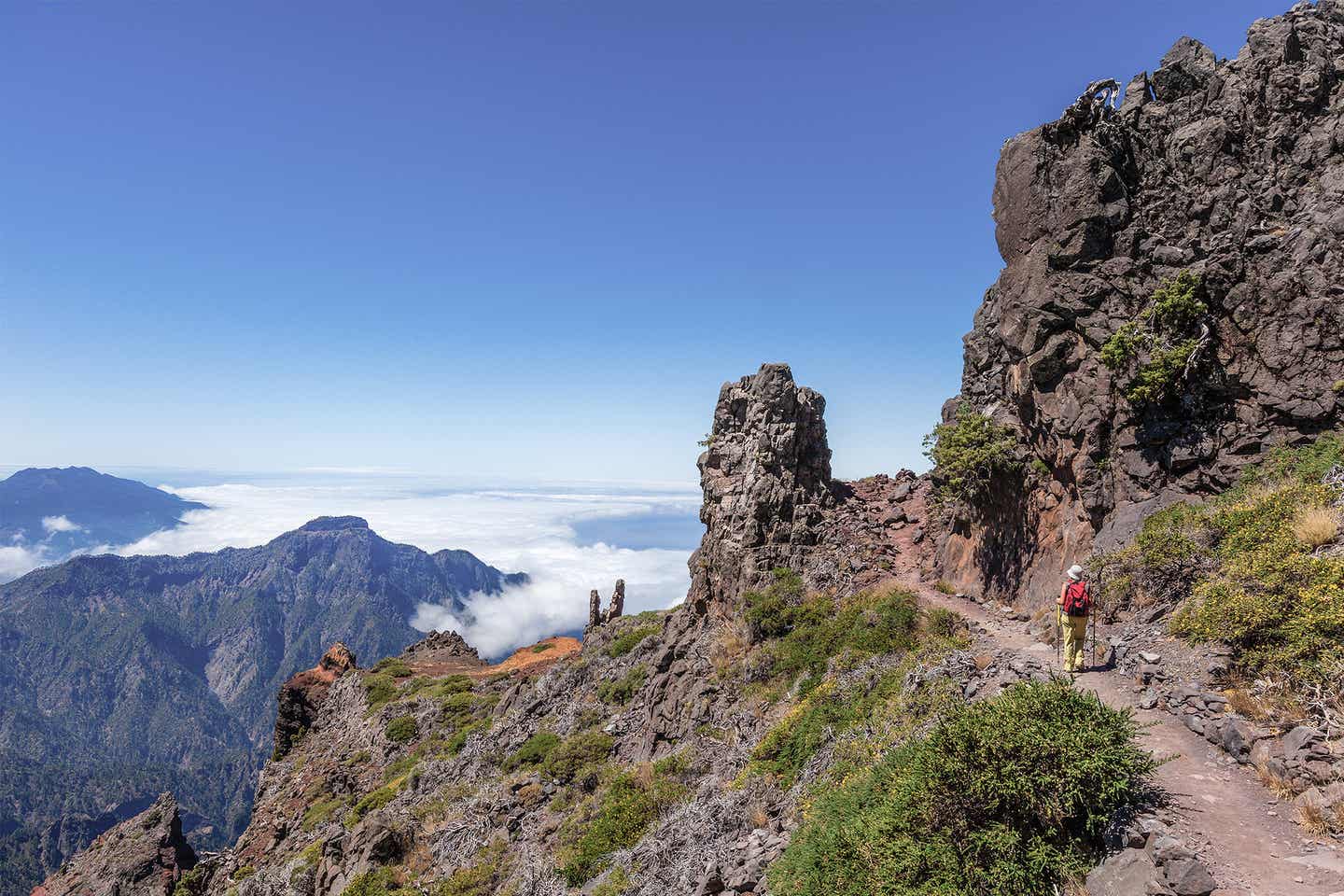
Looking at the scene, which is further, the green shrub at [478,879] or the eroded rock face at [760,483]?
the eroded rock face at [760,483]

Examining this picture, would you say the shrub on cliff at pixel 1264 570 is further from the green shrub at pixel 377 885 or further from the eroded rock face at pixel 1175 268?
the green shrub at pixel 377 885

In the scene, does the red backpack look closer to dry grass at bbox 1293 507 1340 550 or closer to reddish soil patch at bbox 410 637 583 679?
dry grass at bbox 1293 507 1340 550

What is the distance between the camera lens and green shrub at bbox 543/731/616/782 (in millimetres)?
23484

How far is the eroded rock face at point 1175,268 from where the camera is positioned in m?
16.0

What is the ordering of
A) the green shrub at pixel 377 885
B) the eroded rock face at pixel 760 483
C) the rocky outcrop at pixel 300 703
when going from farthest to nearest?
the rocky outcrop at pixel 300 703 < the eroded rock face at pixel 760 483 < the green shrub at pixel 377 885

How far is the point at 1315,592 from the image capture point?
8359 millimetres

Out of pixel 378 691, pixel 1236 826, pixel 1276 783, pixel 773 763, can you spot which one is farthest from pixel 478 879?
pixel 378 691

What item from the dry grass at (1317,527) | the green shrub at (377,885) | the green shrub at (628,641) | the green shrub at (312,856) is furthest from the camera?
the green shrub at (628,641)

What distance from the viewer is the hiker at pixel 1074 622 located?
11.3 meters

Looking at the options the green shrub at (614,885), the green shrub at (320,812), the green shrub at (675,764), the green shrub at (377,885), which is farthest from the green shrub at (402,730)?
the green shrub at (614,885)

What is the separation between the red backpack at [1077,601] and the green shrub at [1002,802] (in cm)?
434

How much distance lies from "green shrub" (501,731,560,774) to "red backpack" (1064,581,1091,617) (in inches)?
859

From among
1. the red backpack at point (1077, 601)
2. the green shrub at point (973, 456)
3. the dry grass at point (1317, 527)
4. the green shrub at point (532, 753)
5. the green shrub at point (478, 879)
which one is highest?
the green shrub at point (973, 456)

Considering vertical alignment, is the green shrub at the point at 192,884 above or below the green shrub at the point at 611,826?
below
